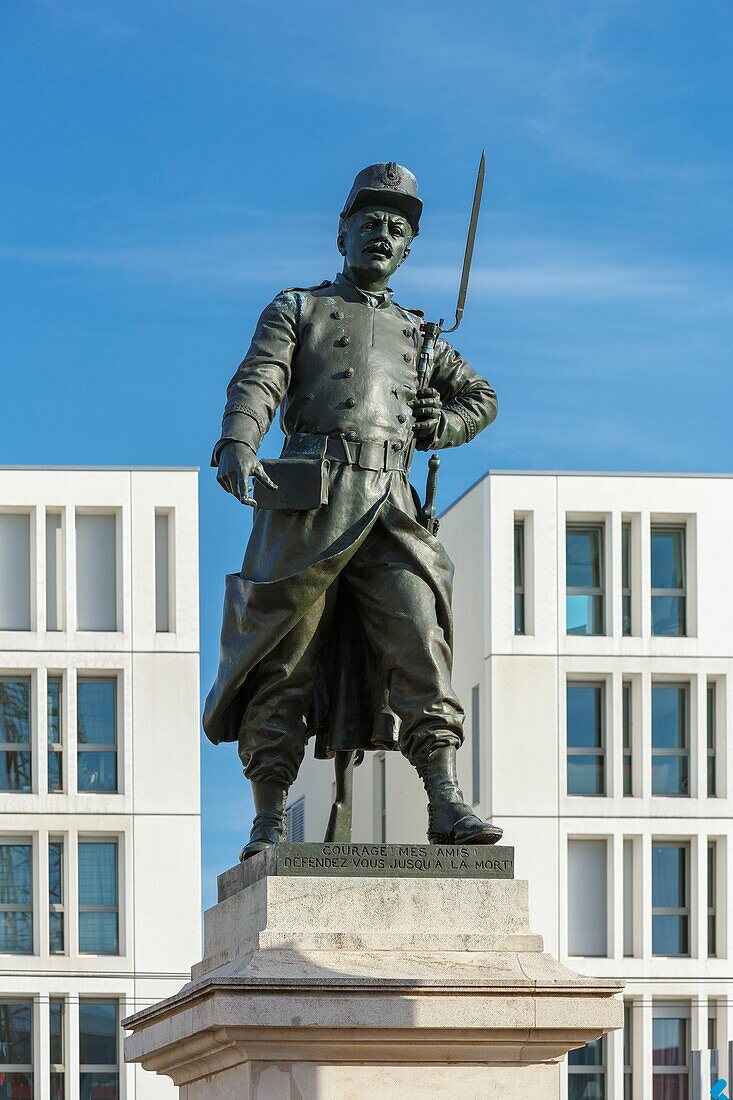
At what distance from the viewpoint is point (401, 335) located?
9.70m

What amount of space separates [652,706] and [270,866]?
142ft

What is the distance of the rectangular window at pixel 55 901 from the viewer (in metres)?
48.8

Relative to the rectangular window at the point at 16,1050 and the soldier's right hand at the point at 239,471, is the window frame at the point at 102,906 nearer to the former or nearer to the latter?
the rectangular window at the point at 16,1050

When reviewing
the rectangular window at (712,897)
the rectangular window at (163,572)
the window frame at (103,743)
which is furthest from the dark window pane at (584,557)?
the window frame at (103,743)

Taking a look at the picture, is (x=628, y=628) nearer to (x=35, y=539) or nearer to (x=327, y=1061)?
(x=35, y=539)

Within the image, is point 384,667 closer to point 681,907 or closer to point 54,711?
point 54,711

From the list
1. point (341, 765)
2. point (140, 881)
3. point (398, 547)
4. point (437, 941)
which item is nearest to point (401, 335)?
point (398, 547)

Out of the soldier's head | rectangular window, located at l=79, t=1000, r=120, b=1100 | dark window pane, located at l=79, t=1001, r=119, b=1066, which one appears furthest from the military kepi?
dark window pane, located at l=79, t=1001, r=119, b=1066

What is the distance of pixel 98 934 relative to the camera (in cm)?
4919

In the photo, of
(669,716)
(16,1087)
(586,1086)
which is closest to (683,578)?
(669,716)

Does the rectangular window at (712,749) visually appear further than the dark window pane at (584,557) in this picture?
No

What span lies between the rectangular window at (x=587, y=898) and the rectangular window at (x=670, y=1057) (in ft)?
6.05

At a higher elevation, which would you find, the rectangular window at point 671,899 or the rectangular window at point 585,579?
the rectangular window at point 585,579

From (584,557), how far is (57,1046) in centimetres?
1421
